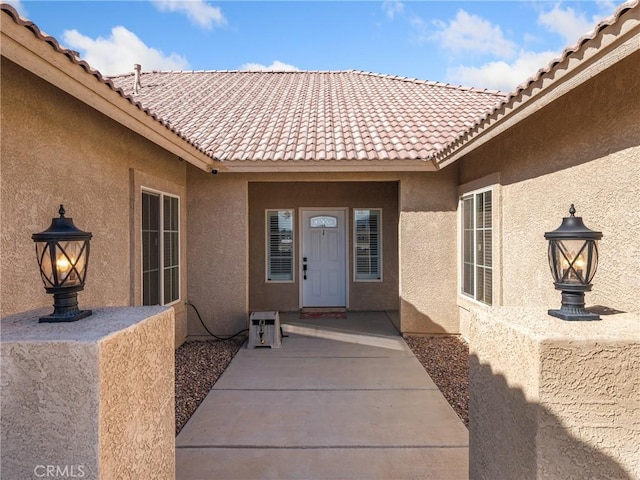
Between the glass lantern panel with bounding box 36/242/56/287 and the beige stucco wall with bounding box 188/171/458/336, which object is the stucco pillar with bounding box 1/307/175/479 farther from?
the beige stucco wall with bounding box 188/171/458/336

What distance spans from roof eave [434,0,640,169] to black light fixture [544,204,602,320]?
1375 millimetres

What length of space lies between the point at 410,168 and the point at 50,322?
6752 mm

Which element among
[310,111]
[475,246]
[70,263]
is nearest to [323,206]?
[310,111]

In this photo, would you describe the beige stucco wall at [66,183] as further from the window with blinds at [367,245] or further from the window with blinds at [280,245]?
the window with blinds at [367,245]

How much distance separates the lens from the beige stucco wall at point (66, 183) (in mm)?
3688

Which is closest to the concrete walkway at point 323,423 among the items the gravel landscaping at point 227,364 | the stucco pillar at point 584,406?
the gravel landscaping at point 227,364

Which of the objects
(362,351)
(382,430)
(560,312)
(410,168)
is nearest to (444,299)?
(362,351)

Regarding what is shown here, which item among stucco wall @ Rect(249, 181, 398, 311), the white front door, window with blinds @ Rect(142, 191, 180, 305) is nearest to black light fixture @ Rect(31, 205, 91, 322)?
window with blinds @ Rect(142, 191, 180, 305)

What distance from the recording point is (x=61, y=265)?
2639 millimetres

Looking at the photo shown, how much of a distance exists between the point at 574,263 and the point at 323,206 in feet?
27.5

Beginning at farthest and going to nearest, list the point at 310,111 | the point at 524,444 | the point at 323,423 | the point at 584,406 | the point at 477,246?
the point at 310,111 → the point at 477,246 → the point at 323,423 → the point at 524,444 → the point at 584,406

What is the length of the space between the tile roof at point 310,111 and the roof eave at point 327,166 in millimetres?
114

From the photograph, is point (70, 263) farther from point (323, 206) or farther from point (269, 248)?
point (323, 206)

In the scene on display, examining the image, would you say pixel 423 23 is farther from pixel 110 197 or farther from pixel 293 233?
pixel 110 197
